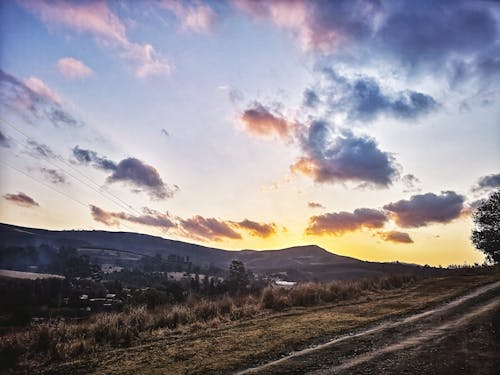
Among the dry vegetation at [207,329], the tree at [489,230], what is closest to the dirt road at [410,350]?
the dry vegetation at [207,329]

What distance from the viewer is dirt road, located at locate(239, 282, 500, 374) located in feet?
26.0

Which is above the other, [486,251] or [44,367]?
[486,251]

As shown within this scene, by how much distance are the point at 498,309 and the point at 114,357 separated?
14.1 metres

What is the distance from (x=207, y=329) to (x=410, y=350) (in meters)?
8.06

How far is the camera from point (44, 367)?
10445 mm

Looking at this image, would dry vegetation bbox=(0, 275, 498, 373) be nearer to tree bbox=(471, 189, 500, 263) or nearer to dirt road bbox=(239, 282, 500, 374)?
dirt road bbox=(239, 282, 500, 374)

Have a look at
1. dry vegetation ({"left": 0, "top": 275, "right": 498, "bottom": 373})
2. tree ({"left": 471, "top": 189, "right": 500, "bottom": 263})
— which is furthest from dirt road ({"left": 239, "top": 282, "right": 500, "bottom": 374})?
tree ({"left": 471, "top": 189, "right": 500, "bottom": 263})

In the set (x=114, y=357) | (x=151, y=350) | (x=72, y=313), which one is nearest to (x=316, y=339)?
(x=151, y=350)

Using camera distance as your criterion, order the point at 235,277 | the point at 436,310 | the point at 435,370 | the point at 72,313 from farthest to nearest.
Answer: the point at 235,277 → the point at 72,313 → the point at 436,310 → the point at 435,370

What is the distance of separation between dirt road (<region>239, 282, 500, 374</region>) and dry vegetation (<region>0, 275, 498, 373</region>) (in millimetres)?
1194

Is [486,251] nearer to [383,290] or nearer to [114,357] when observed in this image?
[383,290]

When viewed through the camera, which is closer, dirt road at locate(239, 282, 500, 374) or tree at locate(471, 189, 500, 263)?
dirt road at locate(239, 282, 500, 374)

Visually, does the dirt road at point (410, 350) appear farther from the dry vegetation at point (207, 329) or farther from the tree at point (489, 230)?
the tree at point (489, 230)

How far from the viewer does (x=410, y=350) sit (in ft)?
30.1
